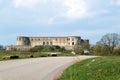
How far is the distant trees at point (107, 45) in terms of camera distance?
8394cm

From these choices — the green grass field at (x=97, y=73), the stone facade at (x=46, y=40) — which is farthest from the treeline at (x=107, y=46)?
the stone facade at (x=46, y=40)

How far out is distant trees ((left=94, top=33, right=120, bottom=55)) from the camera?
275 ft

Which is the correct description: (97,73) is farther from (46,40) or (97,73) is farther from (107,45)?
(46,40)

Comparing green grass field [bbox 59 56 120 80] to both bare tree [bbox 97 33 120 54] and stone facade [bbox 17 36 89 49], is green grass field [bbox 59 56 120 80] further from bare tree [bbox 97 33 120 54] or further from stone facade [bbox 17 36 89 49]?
stone facade [bbox 17 36 89 49]

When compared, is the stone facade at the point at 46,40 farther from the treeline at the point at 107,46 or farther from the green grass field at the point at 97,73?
the green grass field at the point at 97,73

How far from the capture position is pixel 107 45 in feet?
291

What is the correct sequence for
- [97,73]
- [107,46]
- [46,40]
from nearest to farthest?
[97,73] → [107,46] → [46,40]

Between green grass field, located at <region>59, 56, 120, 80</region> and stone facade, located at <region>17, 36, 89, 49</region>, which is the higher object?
stone facade, located at <region>17, 36, 89, 49</region>

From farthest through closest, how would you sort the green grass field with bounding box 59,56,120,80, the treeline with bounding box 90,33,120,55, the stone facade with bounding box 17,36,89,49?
1. the stone facade with bounding box 17,36,89,49
2. the treeline with bounding box 90,33,120,55
3. the green grass field with bounding box 59,56,120,80

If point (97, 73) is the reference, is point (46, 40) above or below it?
above

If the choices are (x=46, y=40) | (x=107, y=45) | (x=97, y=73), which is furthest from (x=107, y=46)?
(x=46, y=40)

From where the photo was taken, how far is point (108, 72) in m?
20.1

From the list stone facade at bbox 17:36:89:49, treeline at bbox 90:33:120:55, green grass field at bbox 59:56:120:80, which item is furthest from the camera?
stone facade at bbox 17:36:89:49

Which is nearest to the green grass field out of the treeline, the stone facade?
the treeline
